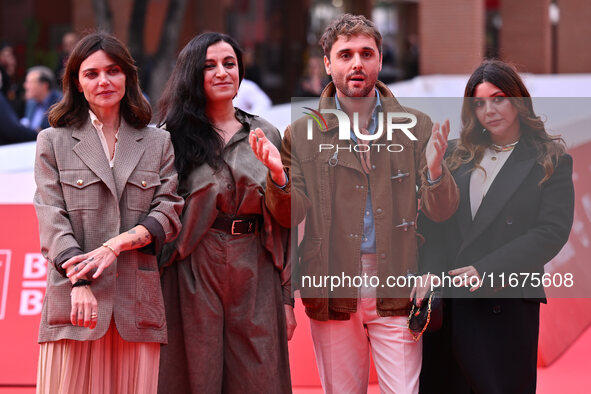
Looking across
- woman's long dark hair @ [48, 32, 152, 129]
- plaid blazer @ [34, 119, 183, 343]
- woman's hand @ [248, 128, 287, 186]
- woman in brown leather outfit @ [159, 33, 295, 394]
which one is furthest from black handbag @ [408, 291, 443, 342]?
woman's long dark hair @ [48, 32, 152, 129]

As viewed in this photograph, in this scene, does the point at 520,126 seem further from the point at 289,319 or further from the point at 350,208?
the point at 289,319

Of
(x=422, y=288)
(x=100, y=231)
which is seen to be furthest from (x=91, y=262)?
(x=422, y=288)

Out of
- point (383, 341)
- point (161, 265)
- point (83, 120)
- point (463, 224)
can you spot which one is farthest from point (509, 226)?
point (83, 120)

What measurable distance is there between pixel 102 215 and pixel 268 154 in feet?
2.50

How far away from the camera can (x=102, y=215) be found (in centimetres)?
367

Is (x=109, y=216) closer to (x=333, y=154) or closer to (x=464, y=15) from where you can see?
(x=333, y=154)

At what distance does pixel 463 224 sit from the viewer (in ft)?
12.5

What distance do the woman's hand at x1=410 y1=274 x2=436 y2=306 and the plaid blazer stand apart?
1.11m

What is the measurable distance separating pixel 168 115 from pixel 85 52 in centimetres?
52

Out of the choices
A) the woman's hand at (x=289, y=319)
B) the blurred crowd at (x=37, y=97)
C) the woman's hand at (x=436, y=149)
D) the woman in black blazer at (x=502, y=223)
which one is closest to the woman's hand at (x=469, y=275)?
the woman in black blazer at (x=502, y=223)

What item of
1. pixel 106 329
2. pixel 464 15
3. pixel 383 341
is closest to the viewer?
pixel 106 329

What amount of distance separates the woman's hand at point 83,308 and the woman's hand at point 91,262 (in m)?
0.06

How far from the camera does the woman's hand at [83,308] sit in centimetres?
354

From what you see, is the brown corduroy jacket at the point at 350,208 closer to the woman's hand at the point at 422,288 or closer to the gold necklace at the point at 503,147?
the woman's hand at the point at 422,288
